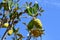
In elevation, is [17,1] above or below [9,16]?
above

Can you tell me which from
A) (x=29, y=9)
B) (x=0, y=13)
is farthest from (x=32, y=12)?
(x=0, y=13)

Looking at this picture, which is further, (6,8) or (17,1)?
(17,1)

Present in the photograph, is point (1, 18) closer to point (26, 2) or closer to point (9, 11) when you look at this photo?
point (9, 11)

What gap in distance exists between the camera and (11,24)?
2334 millimetres

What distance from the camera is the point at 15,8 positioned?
2.40m

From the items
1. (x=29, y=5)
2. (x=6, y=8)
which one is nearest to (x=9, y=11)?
(x=6, y=8)

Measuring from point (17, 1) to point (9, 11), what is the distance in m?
0.19

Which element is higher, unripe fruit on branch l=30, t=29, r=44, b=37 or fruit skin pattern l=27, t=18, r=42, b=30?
fruit skin pattern l=27, t=18, r=42, b=30

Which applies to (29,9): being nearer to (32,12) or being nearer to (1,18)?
(32,12)

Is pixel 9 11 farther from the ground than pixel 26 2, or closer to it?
closer to it

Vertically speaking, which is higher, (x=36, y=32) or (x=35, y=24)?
(x=35, y=24)

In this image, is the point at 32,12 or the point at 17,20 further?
the point at 17,20

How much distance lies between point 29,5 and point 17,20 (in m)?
0.21

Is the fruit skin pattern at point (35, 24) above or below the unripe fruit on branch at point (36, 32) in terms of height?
above
